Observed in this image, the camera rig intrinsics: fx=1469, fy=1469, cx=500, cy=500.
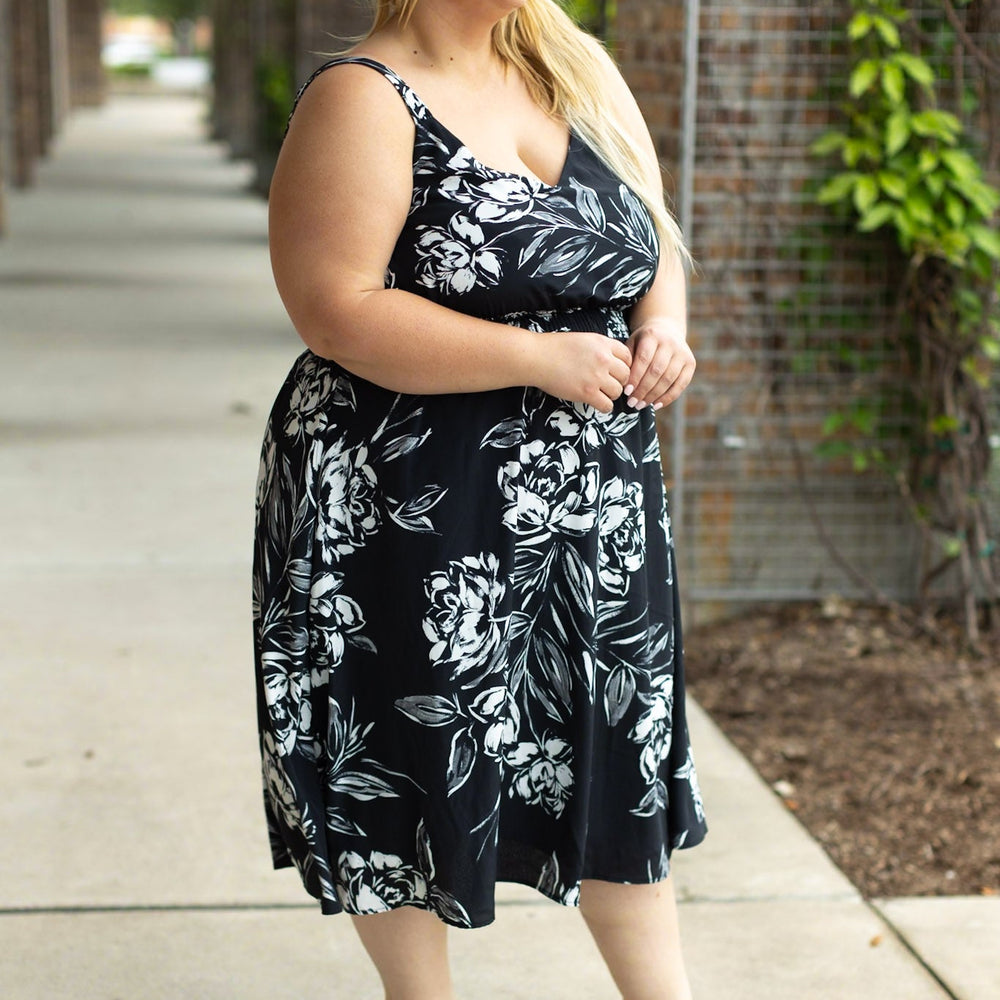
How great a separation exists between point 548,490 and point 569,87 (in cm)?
54

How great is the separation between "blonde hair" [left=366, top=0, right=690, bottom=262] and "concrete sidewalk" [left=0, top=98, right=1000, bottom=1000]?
4.55ft

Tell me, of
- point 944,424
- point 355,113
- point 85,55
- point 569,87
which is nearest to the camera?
point 355,113

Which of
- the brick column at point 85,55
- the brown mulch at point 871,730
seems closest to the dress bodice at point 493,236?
the brown mulch at point 871,730

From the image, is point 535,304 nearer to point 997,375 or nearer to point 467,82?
point 467,82

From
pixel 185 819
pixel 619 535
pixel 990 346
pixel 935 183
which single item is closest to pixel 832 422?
pixel 990 346

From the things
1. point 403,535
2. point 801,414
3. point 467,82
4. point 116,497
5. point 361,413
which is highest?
point 467,82

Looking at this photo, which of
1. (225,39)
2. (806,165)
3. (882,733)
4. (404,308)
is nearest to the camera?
(404,308)

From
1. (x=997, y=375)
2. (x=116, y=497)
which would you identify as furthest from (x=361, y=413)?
(x=116, y=497)

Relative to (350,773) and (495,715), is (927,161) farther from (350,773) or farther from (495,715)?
(350,773)

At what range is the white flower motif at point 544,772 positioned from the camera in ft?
6.27

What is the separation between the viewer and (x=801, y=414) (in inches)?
169

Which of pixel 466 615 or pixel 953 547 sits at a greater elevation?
pixel 466 615

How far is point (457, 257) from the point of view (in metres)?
1.76

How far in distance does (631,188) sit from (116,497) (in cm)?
404
